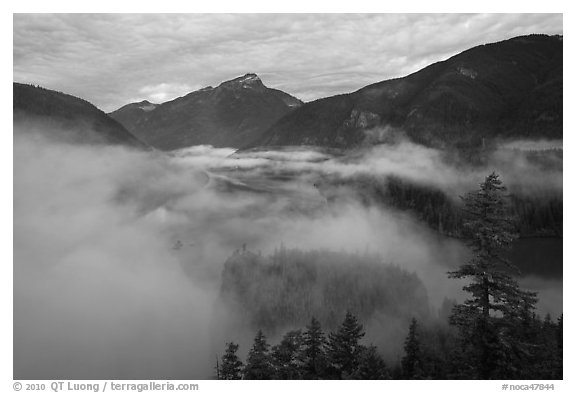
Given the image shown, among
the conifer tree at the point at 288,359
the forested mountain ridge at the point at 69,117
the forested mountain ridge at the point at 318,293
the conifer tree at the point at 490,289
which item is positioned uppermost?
the forested mountain ridge at the point at 69,117

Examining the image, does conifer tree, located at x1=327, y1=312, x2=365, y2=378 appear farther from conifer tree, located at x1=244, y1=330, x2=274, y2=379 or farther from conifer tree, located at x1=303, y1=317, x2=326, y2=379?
conifer tree, located at x1=244, y1=330, x2=274, y2=379

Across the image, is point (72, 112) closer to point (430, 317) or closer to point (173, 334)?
point (430, 317)

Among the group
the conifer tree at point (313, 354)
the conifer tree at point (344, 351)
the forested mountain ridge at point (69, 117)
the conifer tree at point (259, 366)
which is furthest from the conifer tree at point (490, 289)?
the forested mountain ridge at point (69, 117)

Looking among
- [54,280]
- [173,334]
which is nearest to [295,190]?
[173,334]

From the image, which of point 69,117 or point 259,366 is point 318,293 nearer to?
point 69,117

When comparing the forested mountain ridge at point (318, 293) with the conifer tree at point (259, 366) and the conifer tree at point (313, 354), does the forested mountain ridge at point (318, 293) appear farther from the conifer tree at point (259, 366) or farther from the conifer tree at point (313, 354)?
the conifer tree at point (259, 366)

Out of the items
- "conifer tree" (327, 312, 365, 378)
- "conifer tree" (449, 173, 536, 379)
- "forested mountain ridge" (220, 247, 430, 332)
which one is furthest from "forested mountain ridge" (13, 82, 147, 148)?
"forested mountain ridge" (220, 247, 430, 332)
